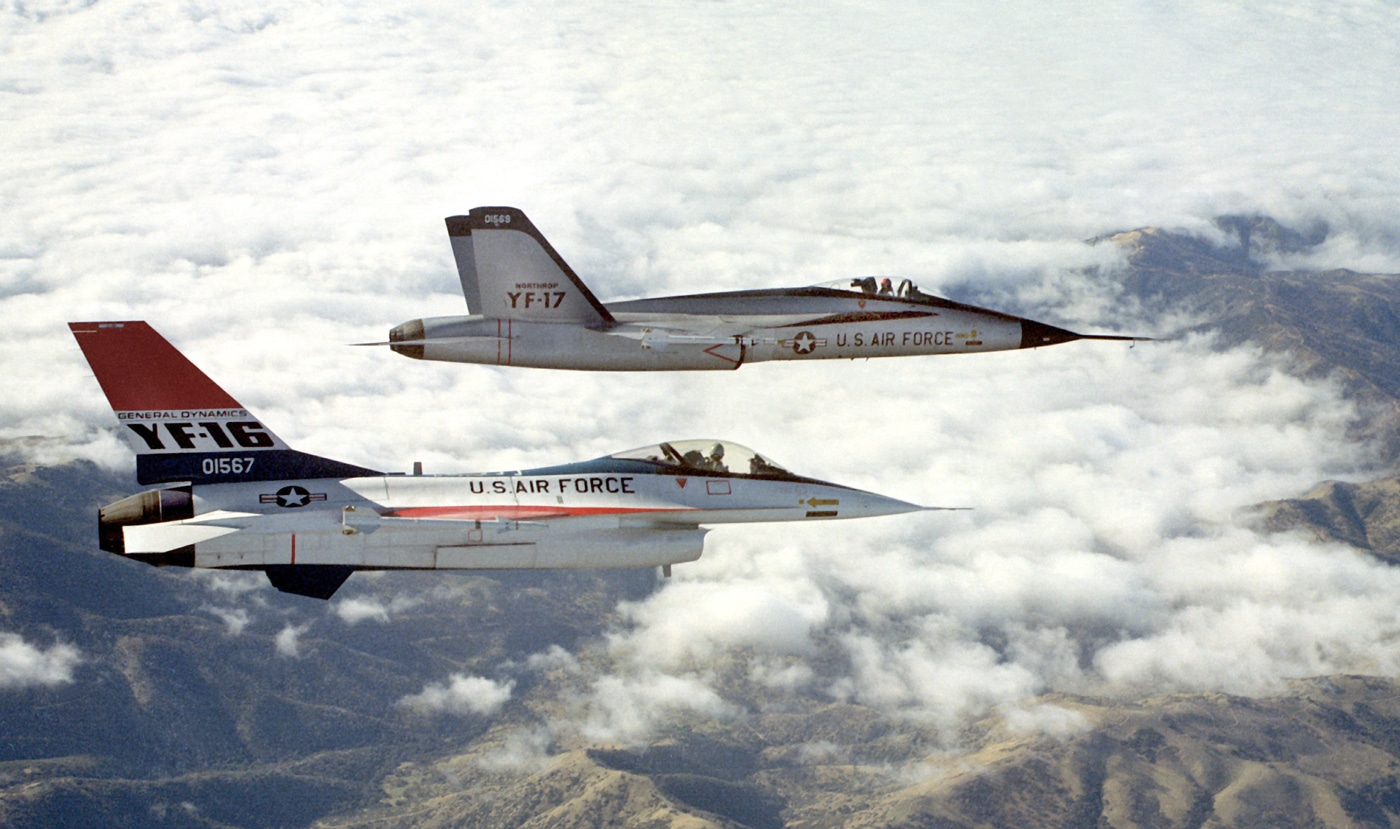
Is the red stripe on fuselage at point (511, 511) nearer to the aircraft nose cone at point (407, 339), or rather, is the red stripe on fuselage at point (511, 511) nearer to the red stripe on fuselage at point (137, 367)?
the aircraft nose cone at point (407, 339)

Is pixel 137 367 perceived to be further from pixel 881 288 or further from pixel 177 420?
pixel 881 288

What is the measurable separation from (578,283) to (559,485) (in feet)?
19.1

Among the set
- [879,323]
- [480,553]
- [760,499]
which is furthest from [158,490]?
[879,323]

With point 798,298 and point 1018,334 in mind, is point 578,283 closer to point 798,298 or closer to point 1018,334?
point 798,298

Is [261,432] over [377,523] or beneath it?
over

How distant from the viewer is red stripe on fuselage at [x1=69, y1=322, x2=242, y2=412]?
2967 centimetres

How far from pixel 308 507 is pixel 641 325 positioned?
10450 mm

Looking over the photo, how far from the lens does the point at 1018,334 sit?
126 feet

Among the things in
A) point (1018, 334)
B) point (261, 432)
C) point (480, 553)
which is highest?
point (1018, 334)

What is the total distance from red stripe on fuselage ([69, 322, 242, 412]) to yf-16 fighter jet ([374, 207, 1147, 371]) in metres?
5.09

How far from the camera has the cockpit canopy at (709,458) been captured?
3369 cm

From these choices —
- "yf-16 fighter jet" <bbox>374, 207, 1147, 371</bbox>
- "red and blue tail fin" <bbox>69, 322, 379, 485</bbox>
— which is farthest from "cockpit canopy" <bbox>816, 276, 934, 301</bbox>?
"red and blue tail fin" <bbox>69, 322, 379, 485</bbox>

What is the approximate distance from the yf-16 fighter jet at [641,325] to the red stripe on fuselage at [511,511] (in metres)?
4.17

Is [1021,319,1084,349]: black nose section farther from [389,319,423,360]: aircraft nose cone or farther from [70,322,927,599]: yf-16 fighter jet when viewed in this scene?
[389,319,423,360]: aircraft nose cone
